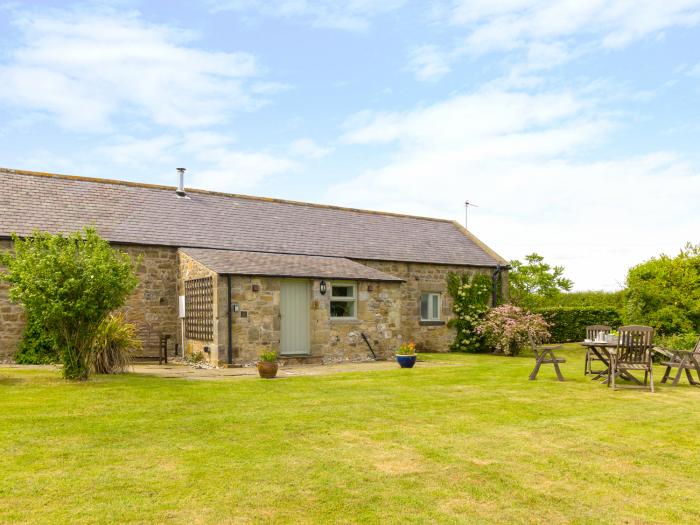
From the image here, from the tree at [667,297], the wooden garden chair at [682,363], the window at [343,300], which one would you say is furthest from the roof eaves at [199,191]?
the wooden garden chair at [682,363]

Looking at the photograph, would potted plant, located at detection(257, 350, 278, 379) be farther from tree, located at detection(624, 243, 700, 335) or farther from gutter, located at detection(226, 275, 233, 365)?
tree, located at detection(624, 243, 700, 335)

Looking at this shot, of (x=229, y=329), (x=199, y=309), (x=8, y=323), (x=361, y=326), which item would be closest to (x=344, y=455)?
(x=229, y=329)

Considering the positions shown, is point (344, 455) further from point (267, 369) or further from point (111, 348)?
point (111, 348)

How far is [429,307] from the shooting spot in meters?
22.8

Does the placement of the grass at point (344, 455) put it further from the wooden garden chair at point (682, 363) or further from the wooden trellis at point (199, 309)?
the wooden trellis at point (199, 309)

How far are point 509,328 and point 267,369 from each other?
11.2 metres

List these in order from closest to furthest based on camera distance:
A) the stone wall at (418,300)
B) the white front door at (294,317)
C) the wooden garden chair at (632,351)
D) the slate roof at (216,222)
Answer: the wooden garden chair at (632,351) < the white front door at (294,317) < the slate roof at (216,222) < the stone wall at (418,300)

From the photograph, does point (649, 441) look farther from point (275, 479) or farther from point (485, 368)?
point (485, 368)

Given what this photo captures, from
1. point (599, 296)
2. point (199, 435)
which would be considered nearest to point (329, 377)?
point (199, 435)

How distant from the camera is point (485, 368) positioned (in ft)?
49.0

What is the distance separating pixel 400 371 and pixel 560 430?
6793 mm

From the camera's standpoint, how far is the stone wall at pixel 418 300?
21922mm

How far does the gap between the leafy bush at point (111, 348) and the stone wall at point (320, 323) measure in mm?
2714

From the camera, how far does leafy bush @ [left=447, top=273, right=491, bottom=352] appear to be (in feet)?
75.0
